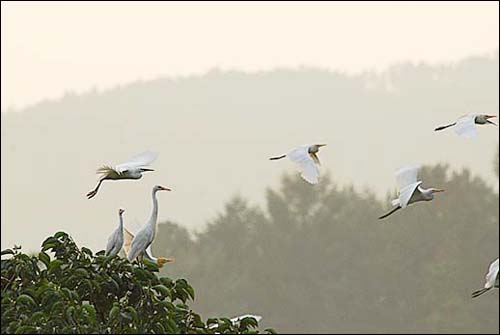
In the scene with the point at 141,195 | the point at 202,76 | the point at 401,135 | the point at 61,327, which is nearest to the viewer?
the point at 61,327

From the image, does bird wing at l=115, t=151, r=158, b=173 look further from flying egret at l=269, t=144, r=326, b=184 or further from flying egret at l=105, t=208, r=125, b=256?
flying egret at l=269, t=144, r=326, b=184

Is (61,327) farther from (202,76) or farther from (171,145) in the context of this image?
(202,76)

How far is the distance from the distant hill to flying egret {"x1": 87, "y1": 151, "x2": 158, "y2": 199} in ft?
71.6

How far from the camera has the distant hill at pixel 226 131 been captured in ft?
85.7

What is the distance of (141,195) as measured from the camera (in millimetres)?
22688

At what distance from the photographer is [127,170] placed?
2.64 m

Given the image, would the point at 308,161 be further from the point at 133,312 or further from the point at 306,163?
the point at 133,312

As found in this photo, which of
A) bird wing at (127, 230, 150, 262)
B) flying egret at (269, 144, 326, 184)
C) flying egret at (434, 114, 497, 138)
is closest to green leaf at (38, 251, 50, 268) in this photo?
bird wing at (127, 230, 150, 262)

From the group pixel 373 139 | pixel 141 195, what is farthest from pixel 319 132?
pixel 141 195

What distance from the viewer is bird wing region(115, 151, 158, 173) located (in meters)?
2.66

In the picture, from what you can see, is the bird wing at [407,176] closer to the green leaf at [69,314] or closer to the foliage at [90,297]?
the foliage at [90,297]

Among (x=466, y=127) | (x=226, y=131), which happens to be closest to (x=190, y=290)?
(x=466, y=127)

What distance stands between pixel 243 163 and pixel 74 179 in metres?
4.17

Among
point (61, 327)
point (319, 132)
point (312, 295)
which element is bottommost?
point (312, 295)
